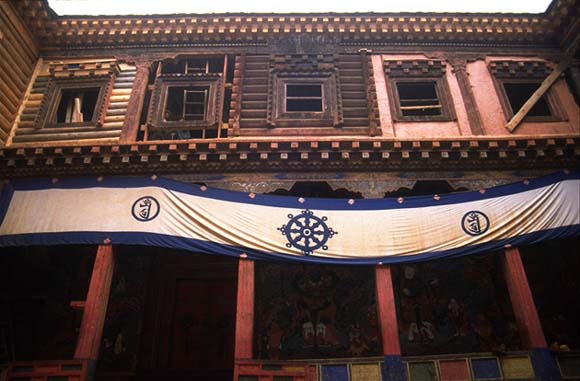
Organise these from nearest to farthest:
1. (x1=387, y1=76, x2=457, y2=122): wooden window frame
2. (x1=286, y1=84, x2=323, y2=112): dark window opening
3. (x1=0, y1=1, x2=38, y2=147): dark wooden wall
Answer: (x1=0, y1=1, x2=38, y2=147): dark wooden wall < (x1=387, y1=76, x2=457, y2=122): wooden window frame < (x1=286, y1=84, x2=323, y2=112): dark window opening

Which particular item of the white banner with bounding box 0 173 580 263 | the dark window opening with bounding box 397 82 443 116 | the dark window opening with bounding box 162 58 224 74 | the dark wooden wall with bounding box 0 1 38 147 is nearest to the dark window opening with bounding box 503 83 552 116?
the dark window opening with bounding box 397 82 443 116

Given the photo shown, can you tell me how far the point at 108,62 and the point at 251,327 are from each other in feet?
28.2

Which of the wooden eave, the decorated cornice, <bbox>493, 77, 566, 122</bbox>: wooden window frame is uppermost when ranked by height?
the decorated cornice

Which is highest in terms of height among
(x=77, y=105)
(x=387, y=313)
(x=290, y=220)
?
(x=77, y=105)

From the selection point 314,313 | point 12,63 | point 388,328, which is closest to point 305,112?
point 314,313

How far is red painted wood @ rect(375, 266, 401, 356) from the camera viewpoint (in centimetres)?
805

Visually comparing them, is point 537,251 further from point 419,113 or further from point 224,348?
point 224,348

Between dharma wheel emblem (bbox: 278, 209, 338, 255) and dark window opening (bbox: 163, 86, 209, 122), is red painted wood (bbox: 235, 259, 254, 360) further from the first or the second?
dark window opening (bbox: 163, 86, 209, 122)

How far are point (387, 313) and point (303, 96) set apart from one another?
250 inches

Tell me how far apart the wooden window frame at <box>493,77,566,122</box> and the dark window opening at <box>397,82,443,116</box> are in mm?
1669

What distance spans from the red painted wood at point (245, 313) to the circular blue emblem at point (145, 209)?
224 centimetres

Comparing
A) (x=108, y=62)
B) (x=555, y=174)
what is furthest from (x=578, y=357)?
(x=108, y=62)

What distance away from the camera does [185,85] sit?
466 inches

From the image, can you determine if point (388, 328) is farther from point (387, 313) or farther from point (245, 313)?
point (245, 313)
